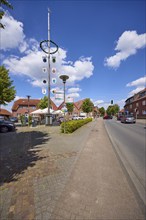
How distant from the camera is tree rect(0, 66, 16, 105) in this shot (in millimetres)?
17906

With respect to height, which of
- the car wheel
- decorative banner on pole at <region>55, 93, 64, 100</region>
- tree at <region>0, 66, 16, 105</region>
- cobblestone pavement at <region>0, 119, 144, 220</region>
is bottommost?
cobblestone pavement at <region>0, 119, 144, 220</region>

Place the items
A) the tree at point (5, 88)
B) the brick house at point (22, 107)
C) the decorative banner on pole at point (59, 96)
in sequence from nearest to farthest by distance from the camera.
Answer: the decorative banner on pole at point (59, 96) → the tree at point (5, 88) → the brick house at point (22, 107)

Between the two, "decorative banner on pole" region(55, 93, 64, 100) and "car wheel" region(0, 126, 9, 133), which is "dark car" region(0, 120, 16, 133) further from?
"decorative banner on pole" region(55, 93, 64, 100)

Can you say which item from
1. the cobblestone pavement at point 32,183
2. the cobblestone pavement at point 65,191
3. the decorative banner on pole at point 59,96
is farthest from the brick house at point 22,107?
the cobblestone pavement at point 65,191

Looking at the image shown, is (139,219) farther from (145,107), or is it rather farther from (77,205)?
(145,107)

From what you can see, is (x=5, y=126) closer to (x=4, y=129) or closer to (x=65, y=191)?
(x=4, y=129)

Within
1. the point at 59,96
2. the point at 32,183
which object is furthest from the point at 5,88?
the point at 32,183

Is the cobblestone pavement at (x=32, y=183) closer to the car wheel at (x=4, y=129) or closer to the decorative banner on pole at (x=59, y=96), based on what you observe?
the decorative banner on pole at (x=59, y=96)

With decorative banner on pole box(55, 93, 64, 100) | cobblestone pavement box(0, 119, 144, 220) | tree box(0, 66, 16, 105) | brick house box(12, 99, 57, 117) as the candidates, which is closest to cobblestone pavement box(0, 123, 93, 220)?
cobblestone pavement box(0, 119, 144, 220)

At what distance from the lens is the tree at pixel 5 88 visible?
58.7 ft

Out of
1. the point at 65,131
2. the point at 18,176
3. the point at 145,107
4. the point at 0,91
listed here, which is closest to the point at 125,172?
the point at 18,176

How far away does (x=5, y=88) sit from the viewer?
18.3 metres

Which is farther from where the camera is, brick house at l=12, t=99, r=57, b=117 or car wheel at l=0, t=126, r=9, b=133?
brick house at l=12, t=99, r=57, b=117

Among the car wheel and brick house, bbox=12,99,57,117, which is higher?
brick house, bbox=12,99,57,117
